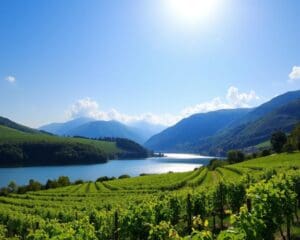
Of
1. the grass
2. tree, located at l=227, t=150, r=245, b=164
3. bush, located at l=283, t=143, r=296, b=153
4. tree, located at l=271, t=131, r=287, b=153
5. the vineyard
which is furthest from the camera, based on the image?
tree, located at l=227, t=150, r=245, b=164

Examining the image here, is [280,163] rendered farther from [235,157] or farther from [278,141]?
[235,157]

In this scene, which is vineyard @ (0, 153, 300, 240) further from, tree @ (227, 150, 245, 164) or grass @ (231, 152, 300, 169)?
tree @ (227, 150, 245, 164)

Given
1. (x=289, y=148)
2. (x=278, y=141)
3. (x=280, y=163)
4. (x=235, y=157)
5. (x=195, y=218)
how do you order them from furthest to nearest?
(x=235, y=157) < (x=278, y=141) < (x=289, y=148) < (x=280, y=163) < (x=195, y=218)

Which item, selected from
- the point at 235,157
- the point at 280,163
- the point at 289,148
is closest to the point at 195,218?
the point at 280,163

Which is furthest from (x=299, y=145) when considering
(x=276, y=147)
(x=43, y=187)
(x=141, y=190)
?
(x=43, y=187)

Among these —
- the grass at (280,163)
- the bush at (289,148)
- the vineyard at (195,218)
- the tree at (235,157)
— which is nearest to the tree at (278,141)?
the tree at (235,157)

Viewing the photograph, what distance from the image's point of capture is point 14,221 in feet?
112

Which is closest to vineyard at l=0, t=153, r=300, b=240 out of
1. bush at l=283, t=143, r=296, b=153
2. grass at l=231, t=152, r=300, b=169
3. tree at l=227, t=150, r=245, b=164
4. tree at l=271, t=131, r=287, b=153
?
grass at l=231, t=152, r=300, b=169

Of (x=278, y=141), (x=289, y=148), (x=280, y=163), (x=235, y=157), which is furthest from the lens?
(x=235, y=157)

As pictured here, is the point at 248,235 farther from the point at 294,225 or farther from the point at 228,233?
the point at 294,225

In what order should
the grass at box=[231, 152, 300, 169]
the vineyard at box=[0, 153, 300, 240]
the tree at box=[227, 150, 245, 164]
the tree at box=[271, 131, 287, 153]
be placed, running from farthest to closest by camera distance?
the tree at box=[227, 150, 245, 164] < the tree at box=[271, 131, 287, 153] < the grass at box=[231, 152, 300, 169] < the vineyard at box=[0, 153, 300, 240]

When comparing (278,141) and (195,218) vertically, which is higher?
(278,141)

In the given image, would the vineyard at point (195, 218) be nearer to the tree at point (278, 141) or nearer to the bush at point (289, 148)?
the bush at point (289, 148)

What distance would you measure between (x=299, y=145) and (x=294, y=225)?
258 feet
